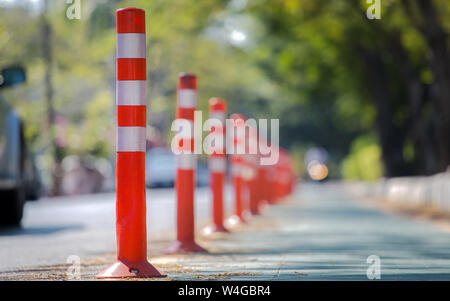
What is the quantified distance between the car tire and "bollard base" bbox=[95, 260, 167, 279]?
338 inches

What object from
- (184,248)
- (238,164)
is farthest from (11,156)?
(184,248)

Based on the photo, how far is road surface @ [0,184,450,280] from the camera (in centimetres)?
821

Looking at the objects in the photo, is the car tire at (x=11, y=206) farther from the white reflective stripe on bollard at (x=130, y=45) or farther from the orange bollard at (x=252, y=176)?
the white reflective stripe on bollard at (x=130, y=45)

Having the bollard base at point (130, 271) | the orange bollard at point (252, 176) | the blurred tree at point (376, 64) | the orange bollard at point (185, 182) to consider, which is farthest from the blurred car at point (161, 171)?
the bollard base at point (130, 271)

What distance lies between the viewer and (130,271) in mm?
7852

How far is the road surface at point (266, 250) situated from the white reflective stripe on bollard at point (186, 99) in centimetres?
144

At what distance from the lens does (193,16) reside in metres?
32.1

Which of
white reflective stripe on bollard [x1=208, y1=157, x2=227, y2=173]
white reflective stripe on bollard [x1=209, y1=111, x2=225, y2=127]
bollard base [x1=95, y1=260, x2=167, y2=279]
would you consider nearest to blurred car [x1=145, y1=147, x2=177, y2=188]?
white reflective stripe on bollard [x1=209, y1=111, x2=225, y2=127]

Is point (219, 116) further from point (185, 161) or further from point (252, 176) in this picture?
point (252, 176)

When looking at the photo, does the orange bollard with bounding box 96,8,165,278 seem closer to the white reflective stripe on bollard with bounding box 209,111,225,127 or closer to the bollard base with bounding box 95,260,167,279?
the bollard base with bounding box 95,260,167,279

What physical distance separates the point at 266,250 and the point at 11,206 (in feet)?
21.1
